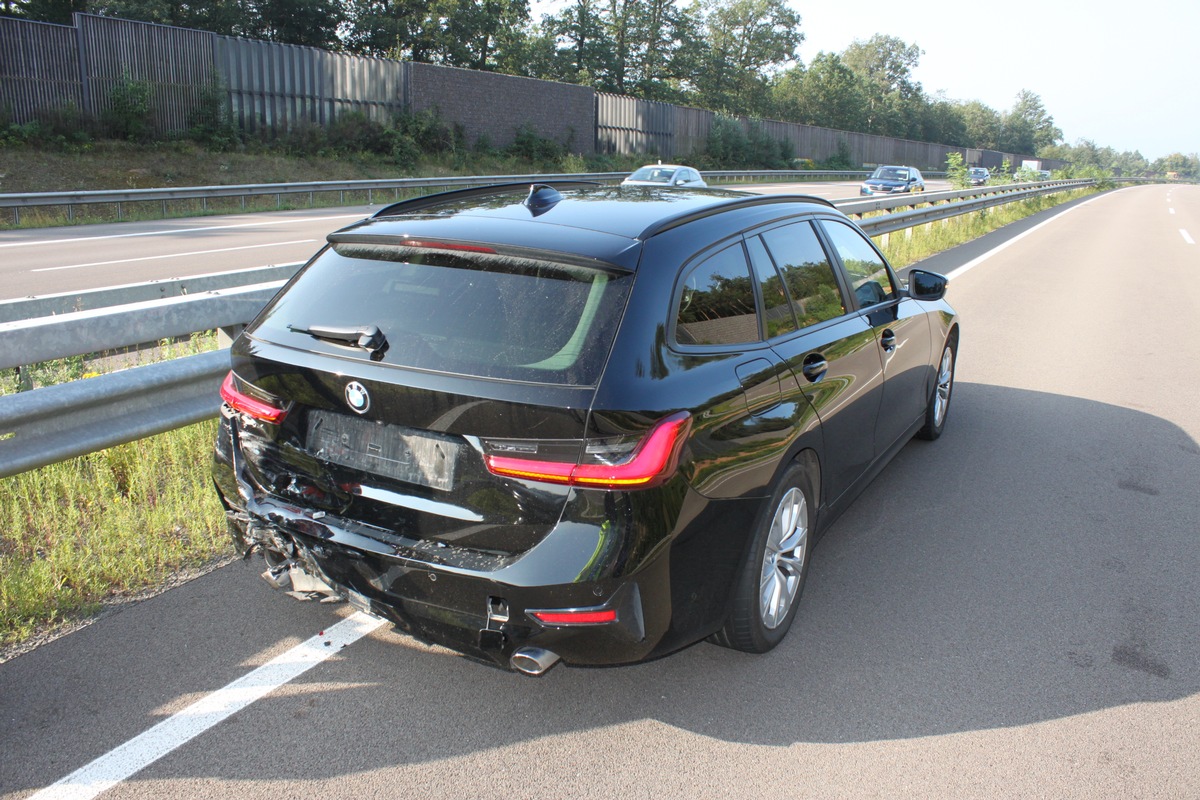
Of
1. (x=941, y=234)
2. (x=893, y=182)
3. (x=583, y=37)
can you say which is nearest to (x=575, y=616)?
(x=941, y=234)

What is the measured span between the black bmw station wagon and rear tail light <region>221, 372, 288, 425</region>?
1 centimetres

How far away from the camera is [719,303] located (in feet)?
11.5

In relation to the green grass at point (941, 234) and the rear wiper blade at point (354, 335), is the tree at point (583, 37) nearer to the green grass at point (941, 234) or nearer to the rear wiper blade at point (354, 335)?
the green grass at point (941, 234)

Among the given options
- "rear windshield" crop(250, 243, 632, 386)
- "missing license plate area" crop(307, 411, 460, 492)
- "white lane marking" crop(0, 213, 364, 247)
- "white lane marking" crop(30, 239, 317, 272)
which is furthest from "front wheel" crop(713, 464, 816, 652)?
"white lane marking" crop(0, 213, 364, 247)

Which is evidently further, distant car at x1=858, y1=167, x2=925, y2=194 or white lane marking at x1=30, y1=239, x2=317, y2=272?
distant car at x1=858, y1=167, x2=925, y2=194

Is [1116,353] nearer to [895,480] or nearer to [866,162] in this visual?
[895,480]

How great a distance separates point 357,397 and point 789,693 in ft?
5.83

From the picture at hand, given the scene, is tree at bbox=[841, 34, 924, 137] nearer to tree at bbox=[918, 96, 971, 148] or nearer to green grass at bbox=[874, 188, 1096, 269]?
tree at bbox=[918, 96, 971, 148]

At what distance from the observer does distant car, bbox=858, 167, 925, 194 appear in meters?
36.5

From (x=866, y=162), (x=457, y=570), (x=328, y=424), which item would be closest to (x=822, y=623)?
(x=457, y=570)

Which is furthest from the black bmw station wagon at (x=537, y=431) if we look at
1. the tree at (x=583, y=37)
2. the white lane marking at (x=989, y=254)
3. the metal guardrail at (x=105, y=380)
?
the tree at (x=583, y=37)

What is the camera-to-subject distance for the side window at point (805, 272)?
408cm

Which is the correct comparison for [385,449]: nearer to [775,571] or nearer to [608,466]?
[608,466]

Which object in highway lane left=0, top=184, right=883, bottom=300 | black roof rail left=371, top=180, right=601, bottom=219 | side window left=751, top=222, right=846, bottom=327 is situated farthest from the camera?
highway lane left=0, top=184, right=883, bottom=300
